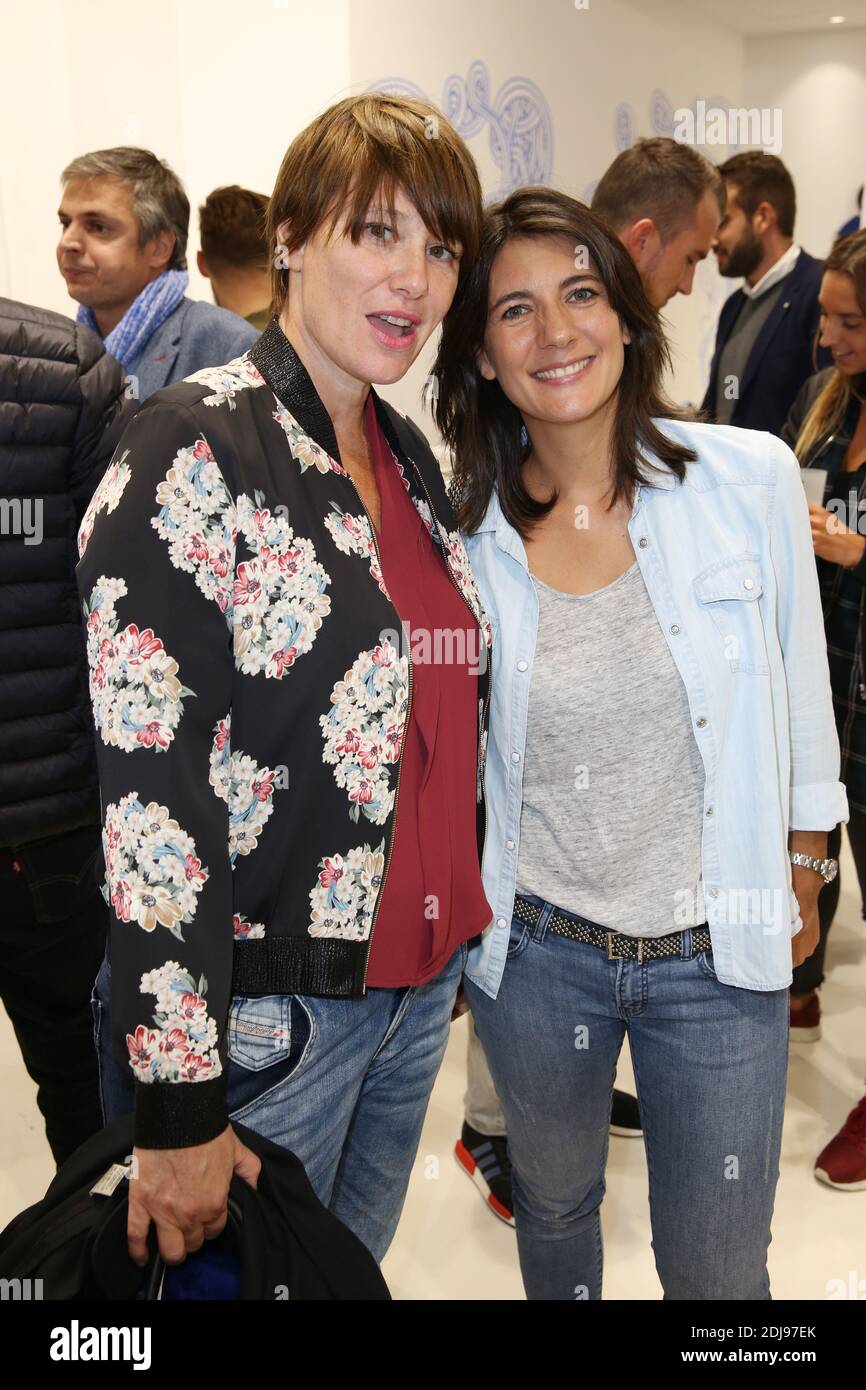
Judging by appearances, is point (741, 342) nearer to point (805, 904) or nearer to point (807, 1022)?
point (807, 1022)

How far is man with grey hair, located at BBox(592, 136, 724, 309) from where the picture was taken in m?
2.54

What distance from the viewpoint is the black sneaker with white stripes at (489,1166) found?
235 cm

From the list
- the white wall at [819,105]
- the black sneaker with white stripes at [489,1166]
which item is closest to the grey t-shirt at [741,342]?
the black sneaker with white stripes at [489,1166]

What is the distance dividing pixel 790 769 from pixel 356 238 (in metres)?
0.86

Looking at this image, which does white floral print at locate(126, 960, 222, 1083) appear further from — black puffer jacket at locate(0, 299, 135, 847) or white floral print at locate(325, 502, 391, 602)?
black puffer jacket at locate(0, 299, 135, 847)

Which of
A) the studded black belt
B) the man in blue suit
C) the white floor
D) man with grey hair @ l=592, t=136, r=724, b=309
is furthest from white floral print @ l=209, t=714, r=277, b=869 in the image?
the man in blue suit

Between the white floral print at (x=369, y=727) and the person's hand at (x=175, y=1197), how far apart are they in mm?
360

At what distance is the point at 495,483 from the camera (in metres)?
1.60

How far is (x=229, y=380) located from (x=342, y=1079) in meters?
0.77

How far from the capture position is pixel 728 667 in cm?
141

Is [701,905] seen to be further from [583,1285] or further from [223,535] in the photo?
[223,535]

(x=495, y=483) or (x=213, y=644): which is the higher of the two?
(x=495, y=483)

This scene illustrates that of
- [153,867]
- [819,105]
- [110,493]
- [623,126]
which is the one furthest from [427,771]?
[819,105]

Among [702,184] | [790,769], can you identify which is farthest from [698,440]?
[702,184]
